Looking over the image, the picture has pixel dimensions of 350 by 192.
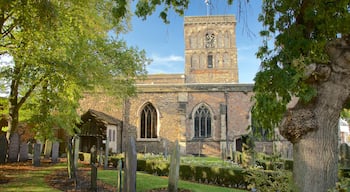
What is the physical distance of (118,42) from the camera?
49.7 feet

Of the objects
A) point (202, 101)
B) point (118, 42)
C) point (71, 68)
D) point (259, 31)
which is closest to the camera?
point (259, 31)

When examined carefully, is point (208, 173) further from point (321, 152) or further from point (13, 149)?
point (13, 149)

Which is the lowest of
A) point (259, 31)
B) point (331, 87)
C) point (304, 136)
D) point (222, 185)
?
point (222, 185)

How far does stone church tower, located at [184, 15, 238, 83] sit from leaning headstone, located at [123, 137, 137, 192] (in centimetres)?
4347

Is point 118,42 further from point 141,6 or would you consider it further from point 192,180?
point 141,6

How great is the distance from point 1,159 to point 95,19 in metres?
7.61

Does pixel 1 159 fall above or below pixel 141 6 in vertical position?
below

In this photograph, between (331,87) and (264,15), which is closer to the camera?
(331,87)

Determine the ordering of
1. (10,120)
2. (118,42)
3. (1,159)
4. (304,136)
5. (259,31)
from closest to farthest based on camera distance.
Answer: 1. (304,136)
2. (259,31)
3. (10,120)
4. (1,159)
5. (118,42)

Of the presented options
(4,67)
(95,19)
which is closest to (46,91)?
(4,67)

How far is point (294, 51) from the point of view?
5.20 meters

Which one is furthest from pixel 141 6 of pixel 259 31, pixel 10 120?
pixel 10 120

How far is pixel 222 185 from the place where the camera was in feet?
39.1

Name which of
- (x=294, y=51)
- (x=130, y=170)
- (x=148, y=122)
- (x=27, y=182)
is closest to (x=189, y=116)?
(x=148, y=122)
